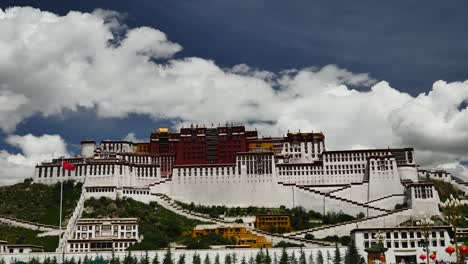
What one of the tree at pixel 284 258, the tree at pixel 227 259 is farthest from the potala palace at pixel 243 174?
the tree at pixel 227 259

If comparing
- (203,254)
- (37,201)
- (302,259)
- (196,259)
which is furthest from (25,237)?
(302,259)

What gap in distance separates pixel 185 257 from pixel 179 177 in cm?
4632

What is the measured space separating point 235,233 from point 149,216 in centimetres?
1931

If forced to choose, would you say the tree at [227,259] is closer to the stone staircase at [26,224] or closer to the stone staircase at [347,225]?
the stone staircase at [347,225]

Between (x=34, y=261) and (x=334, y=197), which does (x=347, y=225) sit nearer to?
(x=334, y=197)

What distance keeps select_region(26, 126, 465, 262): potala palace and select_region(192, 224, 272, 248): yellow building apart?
1036 cm

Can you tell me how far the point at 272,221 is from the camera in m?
97.6

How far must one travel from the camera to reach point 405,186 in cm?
10800

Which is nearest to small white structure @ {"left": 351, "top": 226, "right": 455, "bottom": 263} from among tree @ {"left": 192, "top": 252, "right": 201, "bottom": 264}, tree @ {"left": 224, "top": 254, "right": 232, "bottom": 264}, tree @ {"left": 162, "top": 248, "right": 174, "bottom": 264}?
tree @ {"left": 224, "top": 254, "right": 232, "bottom": 264}

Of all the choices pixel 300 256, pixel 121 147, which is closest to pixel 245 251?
pixel 300 256

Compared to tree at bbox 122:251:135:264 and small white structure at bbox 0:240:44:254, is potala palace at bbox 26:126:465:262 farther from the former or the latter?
tree at bbox 122:251:135:264

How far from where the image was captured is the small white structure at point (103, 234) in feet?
271

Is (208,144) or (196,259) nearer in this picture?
(196,259)

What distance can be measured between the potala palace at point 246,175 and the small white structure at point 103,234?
13.3 meters
